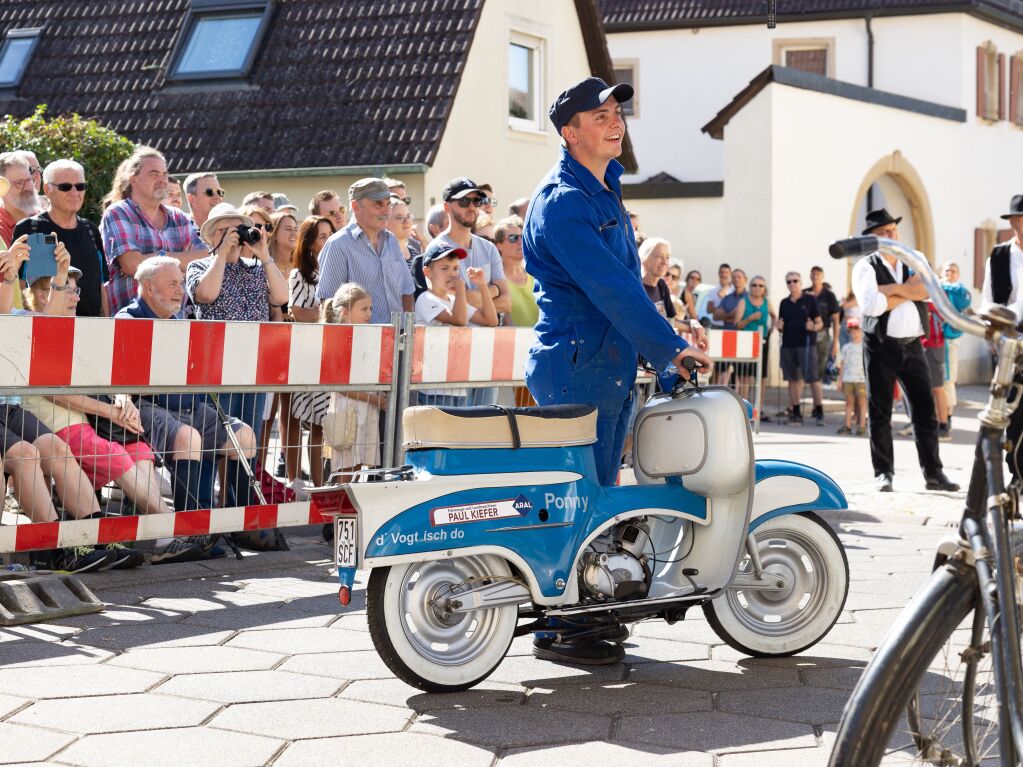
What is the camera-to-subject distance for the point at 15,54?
2284 centimetres

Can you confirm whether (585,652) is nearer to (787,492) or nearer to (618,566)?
(618,566)

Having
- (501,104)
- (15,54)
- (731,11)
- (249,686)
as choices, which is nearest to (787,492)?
(249,686)

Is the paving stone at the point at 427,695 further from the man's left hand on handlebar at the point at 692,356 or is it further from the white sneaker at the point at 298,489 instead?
the white sneaker at the point at 298,489

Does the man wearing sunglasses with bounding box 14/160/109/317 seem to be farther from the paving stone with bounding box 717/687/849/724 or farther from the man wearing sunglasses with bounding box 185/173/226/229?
the paving stone with bounding box 717/687/849/724

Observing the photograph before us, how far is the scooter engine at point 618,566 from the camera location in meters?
5.54

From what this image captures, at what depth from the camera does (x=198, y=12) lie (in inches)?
878

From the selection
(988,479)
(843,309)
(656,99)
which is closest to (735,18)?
(656,99)

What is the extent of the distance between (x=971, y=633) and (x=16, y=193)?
6.97 metres

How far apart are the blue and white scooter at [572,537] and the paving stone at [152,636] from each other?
108 cm

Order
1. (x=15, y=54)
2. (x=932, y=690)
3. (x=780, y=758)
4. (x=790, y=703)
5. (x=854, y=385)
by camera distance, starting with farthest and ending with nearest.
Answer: (x=15, y=54), (x=854, y=385), (x=790, y=703), (x=780, y=758), (x=932, y=690)

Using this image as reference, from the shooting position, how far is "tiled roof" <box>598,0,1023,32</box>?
32.0m

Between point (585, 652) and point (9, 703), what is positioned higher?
point (585, 652)

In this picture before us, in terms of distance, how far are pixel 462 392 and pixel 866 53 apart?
2569 centimetres

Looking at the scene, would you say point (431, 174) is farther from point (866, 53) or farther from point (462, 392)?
point (866, 53)
